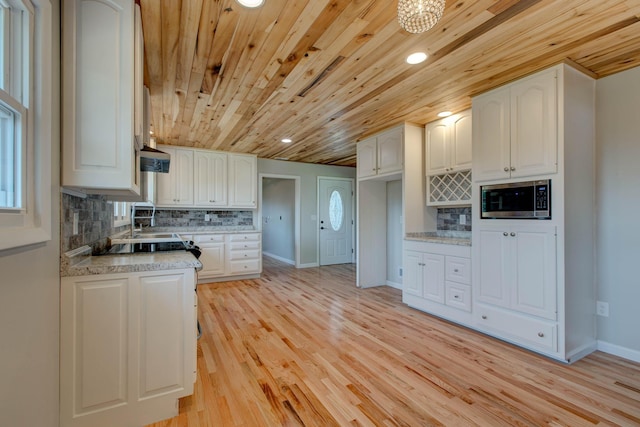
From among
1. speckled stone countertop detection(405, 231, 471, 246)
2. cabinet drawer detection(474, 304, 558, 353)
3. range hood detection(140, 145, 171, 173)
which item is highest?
range hood detection(140, 145, 171, 173)

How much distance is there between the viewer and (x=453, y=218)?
3.82 meters

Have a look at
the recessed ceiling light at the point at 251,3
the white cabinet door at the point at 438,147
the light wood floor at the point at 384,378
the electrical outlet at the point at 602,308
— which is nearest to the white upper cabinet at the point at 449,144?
the white cabinet door at the point at 438,147

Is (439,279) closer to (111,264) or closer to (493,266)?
(493,266)

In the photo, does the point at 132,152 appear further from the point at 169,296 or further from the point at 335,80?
the point at 335,80

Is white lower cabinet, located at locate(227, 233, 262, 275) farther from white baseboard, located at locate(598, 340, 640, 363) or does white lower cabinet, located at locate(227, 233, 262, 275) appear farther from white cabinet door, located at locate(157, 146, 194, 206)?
white baseboard, located at locate(598, 340, 640, 363)

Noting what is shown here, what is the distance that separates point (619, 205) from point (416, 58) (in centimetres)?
210

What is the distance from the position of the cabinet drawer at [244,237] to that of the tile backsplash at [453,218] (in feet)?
9.84

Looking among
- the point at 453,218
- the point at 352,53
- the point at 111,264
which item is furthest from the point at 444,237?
the point at 111,264

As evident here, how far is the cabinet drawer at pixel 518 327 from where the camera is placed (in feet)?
7.84

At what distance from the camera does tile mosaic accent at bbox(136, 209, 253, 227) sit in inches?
201

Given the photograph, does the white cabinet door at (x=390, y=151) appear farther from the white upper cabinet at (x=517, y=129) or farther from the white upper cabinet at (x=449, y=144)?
the white upper cabinet at (x=517, y=129)

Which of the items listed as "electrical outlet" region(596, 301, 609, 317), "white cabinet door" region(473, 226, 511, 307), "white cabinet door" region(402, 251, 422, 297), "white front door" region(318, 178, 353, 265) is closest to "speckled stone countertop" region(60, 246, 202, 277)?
"white cabinet door" region(473, 226, 511, 307)

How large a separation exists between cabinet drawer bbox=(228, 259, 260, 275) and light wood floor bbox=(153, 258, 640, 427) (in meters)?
1.71

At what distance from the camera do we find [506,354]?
2.49 meters
